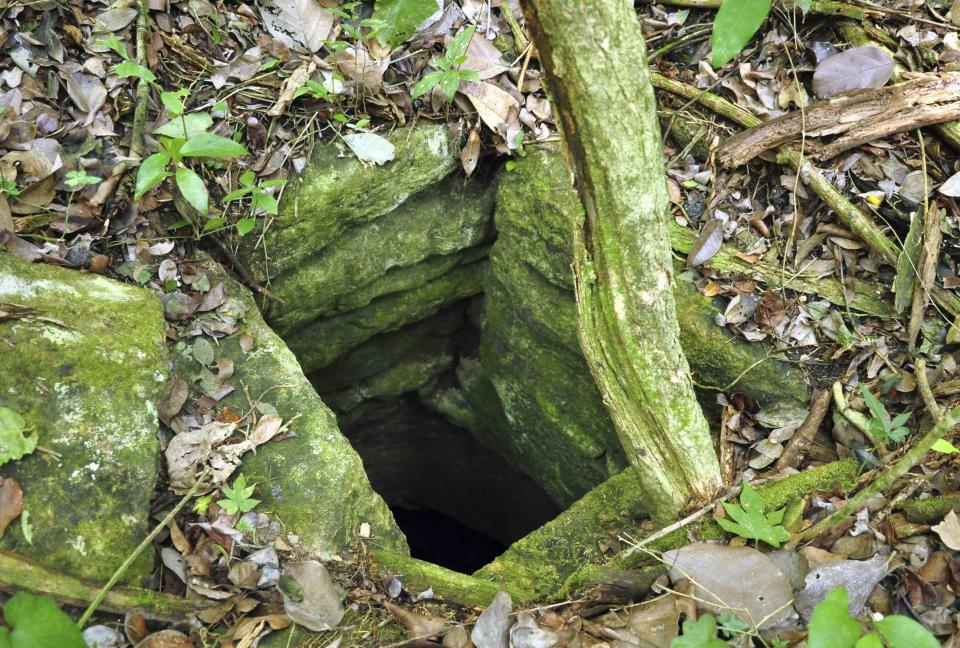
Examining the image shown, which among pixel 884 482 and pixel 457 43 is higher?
pixel 457 43

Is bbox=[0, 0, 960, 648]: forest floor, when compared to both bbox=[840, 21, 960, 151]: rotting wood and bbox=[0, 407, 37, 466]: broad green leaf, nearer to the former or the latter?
bbox=[840, 21, 960, 151]: rotting wood

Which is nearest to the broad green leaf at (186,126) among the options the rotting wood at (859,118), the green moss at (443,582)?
the green moss at (443,582)

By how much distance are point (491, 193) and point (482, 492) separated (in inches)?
81.8

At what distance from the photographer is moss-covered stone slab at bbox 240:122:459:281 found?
2.39 metres

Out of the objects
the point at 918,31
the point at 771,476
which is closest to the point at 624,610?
the point at 771,476

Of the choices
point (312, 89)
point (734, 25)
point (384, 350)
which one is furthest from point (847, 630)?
point (384, 350)

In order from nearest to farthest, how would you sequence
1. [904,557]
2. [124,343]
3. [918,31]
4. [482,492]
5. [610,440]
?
1. [904,557]
2. [124,343]
3. [918,31]
4. [610,440]
5. [482,492]

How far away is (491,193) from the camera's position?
2.76 metres

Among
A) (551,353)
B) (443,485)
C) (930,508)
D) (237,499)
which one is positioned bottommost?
(443,485)

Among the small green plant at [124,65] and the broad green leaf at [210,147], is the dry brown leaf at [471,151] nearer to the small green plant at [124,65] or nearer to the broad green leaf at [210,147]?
the broad green leaf at [210,147]

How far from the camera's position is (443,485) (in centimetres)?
431

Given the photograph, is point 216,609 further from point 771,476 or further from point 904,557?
point 904,557

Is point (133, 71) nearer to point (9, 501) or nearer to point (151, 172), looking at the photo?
point (151, 172)

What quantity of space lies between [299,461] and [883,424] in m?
1.69
